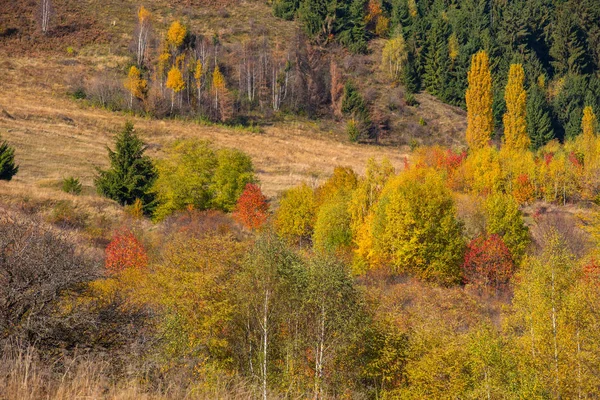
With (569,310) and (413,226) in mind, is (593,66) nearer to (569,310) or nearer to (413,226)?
(413,226)

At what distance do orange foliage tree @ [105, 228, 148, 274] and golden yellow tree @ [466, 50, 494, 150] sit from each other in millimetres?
42969

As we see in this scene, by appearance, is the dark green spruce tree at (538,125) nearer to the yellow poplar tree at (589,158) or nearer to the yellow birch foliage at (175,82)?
the yellow poplar tree at (589,158)

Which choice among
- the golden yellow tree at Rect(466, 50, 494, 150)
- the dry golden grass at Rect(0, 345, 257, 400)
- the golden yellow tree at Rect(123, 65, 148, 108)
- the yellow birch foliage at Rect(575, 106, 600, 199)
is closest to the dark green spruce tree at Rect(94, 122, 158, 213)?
the golden yellow tree at Rect(123, 65, 148, 108)

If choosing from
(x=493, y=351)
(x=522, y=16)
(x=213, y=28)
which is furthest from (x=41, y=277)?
(x=522, y=16)

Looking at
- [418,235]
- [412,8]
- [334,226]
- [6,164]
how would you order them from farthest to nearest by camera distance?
[412,8]
[6,164]
[334,226]
[418,235]

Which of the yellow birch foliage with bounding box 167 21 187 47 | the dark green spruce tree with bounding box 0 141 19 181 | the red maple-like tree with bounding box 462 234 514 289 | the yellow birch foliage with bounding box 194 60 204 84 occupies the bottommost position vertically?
the red maple-like tree with bounding box 462 234 514 289

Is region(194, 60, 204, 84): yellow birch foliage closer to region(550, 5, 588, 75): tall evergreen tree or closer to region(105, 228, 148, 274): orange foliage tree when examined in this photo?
region(105, 228, 148, 274): orange foliage tree

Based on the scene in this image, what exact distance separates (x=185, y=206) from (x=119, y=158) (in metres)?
7.36

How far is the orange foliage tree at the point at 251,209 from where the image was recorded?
4750 cm

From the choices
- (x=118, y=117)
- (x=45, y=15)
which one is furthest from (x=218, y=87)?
(x=45, y=15)

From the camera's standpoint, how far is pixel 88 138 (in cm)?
6588

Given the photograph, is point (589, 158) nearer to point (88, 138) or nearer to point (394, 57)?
point (394, 57)

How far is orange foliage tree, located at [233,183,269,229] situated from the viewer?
47.5 metres

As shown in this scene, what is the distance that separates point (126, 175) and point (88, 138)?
21.7 m
